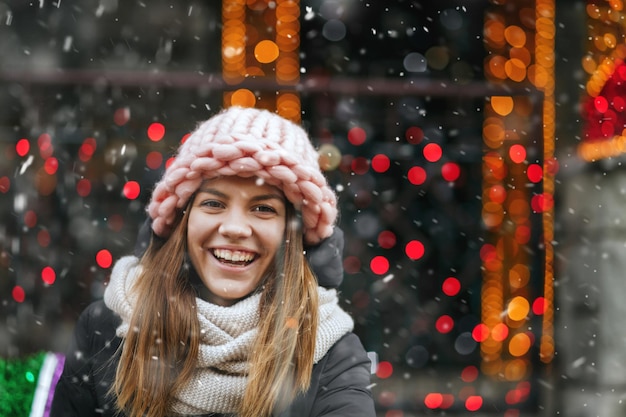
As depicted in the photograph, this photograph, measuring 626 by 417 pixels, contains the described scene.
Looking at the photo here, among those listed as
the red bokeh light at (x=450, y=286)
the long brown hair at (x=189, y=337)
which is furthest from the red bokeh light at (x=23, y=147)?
the long brown hair at (x=189, y=337)

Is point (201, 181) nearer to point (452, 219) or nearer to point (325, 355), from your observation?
point (325, 355)

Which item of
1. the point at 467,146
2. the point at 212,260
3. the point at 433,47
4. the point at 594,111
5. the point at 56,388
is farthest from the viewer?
the point at 433,47

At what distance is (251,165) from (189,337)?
503 millimetres

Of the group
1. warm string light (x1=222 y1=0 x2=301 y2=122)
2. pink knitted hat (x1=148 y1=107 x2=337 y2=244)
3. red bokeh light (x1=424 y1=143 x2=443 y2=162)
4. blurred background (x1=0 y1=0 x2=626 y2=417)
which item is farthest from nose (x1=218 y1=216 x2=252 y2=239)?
warm string light (x1=222 y1=0 x2=301 y2=122)

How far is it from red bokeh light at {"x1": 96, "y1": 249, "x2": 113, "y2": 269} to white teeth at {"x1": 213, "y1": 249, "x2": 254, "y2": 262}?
9.60ft

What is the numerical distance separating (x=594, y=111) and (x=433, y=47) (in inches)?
54.7

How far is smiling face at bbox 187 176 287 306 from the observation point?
2.37 m

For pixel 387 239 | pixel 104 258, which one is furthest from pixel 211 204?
pixel 387 239

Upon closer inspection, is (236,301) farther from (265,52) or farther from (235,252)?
(265,52)

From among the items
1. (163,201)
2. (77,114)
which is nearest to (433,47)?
(77,114)

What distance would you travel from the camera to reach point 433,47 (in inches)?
234

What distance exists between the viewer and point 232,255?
2.38m

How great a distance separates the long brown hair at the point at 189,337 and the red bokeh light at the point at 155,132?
2.96m

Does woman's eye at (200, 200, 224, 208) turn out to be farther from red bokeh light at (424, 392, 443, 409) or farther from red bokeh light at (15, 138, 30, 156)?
red bokeh light at (424, 392, 443, 409)
